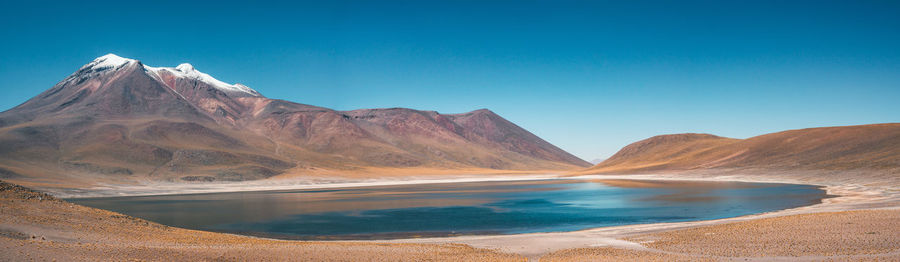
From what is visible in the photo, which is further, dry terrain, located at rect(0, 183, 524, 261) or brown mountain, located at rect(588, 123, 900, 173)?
brown mountain, located at rect(588, 123, 900, 173)

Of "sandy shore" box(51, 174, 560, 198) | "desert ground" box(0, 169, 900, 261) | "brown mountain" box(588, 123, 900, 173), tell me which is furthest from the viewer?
"brown mountain" box(588, 123, 900, 173)

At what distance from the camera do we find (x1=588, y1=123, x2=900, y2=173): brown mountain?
9673cm

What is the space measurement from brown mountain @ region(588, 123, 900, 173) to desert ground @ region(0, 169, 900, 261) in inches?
2999

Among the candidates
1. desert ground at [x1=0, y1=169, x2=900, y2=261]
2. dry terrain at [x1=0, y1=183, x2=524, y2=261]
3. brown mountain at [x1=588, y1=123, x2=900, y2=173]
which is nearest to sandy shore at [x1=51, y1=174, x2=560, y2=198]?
dry terrain at [x1=0, y1=183, x2=524, y2=261]

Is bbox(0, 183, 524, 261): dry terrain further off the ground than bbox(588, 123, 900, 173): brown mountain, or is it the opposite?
bbox(588, 123, 900, 173): brown mountain

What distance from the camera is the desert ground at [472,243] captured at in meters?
18.9

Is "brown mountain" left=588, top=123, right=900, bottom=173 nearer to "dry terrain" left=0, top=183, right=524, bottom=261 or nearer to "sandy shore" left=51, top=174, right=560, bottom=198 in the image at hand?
"sandy shore" left=51, top=174, right=560, bottom=198

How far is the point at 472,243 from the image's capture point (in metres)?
29.0

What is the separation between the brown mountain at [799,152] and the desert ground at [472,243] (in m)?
76.2

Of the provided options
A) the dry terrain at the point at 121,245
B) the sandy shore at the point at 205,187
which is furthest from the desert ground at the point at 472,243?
the sandy shore at the point at 205,187

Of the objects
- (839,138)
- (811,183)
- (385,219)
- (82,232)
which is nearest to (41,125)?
(385,219)

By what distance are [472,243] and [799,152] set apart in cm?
11891

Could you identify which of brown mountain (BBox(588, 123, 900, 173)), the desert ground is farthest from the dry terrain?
brown mountain (BBox(588, 123, 900, 173))

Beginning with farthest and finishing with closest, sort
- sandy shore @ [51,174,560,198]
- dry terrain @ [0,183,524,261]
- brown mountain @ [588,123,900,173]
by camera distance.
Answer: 1. brown mountain @ [588,123,900,173]
2. sandy shore @ [51,174,560,198]
3. dry terrain @ [0,183,524,261]
